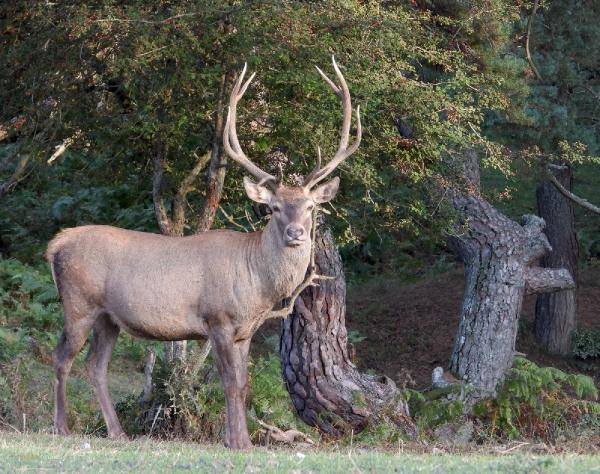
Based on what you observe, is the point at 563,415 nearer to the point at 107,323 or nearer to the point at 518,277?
the point at 518,277

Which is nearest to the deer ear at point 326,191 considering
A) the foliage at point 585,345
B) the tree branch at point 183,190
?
the tree branch at point 183,190

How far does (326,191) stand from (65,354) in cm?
285

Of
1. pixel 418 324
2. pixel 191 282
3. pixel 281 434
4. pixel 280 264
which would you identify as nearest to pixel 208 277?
pixel 191 282

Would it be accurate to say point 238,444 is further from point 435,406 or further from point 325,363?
point 435,406

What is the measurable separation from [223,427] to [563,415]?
11.7 ft

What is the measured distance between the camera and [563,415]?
11727mm

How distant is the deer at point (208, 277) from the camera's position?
9719mm

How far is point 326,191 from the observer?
10.0 meters

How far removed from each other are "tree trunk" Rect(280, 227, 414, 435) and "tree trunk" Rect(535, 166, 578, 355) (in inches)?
251

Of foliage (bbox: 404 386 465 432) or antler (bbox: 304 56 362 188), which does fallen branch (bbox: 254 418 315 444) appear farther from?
antler (bbox: 304 56 362 188)

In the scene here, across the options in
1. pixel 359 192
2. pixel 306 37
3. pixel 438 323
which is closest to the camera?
pixel 306 37

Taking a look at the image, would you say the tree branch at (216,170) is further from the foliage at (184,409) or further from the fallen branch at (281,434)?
the fallen branch at (281,434)

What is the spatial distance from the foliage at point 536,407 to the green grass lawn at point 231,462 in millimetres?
3675

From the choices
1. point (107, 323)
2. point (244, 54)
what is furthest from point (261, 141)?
point (107, 323)
